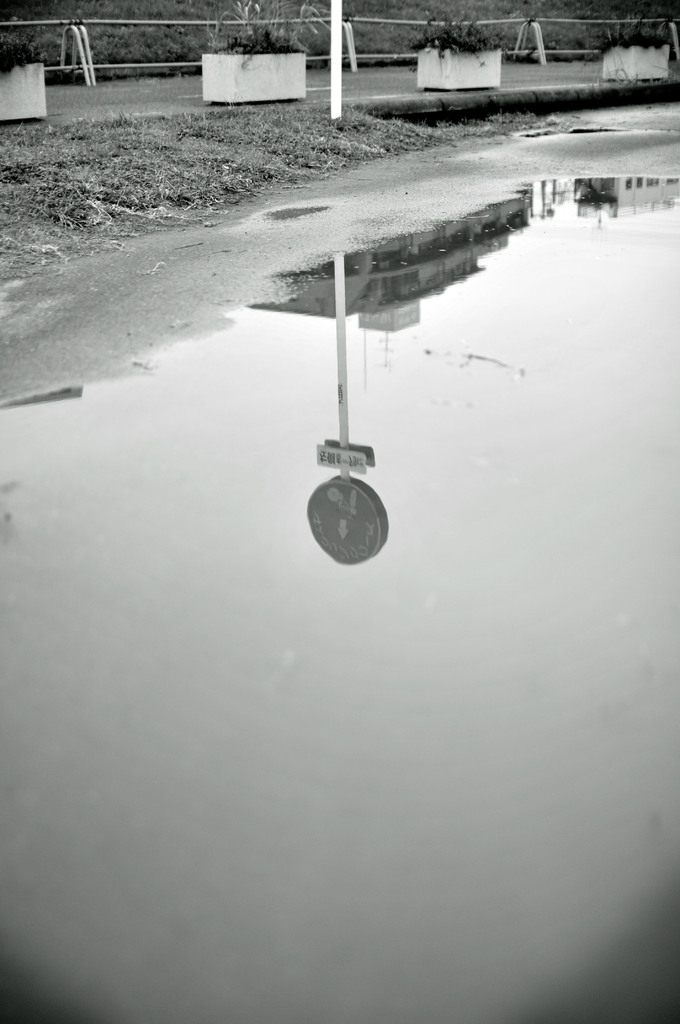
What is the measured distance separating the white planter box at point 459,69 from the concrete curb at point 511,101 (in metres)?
0.66

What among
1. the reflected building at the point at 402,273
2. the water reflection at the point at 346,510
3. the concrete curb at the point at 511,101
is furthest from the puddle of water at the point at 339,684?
the concrete curb at the point at 511,101

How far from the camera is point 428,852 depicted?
75.3 inches

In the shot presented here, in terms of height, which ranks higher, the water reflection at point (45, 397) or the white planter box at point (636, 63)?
the white planter box at point (636, 63)

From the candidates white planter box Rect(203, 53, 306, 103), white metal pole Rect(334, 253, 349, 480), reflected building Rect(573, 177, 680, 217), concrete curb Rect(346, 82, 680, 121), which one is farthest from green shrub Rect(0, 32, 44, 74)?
white metal pole Rect(334, 253, 349, 480)

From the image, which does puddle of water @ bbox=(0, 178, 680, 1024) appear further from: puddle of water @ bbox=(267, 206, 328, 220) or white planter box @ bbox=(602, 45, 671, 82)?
white planter box @ bbox=(602, 45, 671, 82)

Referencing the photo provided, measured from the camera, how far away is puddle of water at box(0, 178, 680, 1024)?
69.3 inches

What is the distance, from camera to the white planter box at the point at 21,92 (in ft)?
37.0

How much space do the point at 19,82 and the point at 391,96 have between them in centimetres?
521

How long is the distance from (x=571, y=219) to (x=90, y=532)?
5.42 m

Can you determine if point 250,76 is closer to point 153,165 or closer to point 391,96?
point 391,96

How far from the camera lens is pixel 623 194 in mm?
8367

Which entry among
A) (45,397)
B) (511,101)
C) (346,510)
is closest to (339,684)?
(346,510)

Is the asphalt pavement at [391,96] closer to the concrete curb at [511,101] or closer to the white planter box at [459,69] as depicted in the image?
the concrete curb at [511,101]

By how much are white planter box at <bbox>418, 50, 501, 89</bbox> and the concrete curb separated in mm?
655
